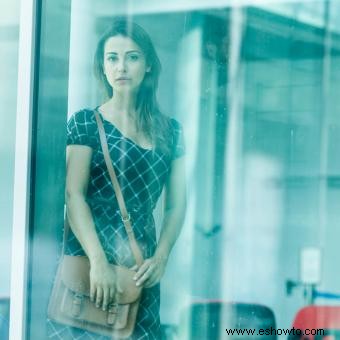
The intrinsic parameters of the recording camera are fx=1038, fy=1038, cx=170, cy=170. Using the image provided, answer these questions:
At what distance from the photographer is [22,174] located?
13.0 feet

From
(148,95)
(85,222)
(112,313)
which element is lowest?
(112,313)

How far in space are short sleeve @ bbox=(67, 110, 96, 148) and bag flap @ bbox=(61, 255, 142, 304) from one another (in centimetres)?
43

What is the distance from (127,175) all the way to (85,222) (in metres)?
0.24

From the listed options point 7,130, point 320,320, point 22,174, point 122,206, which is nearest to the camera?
point 320,320

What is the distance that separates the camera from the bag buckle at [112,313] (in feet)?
12.6

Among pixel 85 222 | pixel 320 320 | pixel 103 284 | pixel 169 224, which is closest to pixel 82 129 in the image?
pixel 85 222

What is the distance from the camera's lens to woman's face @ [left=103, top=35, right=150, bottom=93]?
389 centimetres

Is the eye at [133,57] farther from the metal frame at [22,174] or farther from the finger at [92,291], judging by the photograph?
A: the finger at [92,291]

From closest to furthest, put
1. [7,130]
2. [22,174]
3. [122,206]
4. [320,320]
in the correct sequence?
[320,320], [122,206], [22,174], [7,130]

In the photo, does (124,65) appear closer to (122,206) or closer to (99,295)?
(122,206)

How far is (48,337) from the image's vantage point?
3.89 metres

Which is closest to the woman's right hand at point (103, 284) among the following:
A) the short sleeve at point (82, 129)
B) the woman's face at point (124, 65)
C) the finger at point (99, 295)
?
the finger at point (99, 295)

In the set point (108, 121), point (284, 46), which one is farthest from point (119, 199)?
point (284, 46)

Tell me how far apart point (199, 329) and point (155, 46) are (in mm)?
1077
